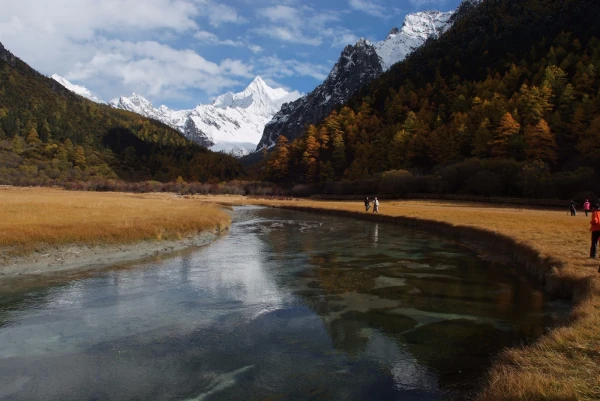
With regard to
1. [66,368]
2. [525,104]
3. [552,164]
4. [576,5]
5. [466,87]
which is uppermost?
[576,5]

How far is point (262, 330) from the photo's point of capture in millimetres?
13031

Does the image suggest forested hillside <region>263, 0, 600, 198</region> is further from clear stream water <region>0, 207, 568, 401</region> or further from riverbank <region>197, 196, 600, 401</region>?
clear stream water <region>0, 207, 568, 401</region>

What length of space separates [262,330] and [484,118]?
363 ft

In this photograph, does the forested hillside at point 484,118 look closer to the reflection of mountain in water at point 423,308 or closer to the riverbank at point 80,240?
the reflection of mountain in water at point 423,308

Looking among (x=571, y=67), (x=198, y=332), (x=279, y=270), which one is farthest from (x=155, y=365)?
(x=571, y=67)

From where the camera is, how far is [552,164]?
87375 mm

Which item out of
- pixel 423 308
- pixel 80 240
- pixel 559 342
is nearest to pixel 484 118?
pixel 423 308

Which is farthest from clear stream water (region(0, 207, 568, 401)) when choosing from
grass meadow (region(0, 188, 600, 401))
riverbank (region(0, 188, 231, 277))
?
riverbank (region(0, 188, 231, 277))

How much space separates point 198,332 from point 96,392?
3939 millimetres

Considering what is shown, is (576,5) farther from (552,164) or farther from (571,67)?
(552,164)

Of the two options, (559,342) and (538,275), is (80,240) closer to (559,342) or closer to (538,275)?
(559,342)

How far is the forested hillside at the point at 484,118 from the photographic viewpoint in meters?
83.9

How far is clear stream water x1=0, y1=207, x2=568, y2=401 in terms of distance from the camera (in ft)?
30.8

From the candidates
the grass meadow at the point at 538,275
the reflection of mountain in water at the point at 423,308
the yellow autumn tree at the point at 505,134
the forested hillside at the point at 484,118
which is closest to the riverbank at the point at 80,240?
the grass meadow at the point at 538,275
